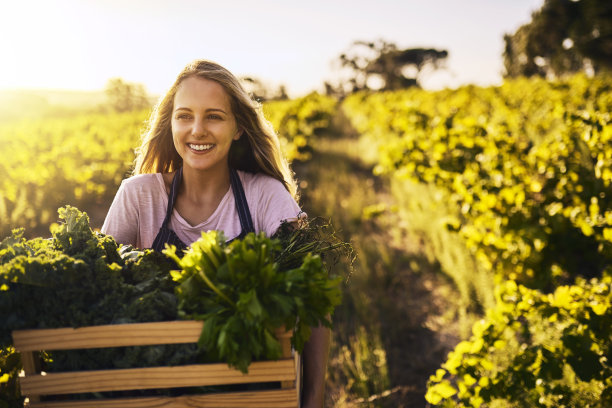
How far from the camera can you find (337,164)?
1014cm

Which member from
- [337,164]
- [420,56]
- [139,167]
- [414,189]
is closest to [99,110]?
[337,164]

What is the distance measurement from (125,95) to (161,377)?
3630 centimetres

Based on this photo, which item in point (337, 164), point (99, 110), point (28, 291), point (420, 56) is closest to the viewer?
point (28, 291)

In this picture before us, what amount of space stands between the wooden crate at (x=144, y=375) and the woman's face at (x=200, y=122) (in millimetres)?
1023

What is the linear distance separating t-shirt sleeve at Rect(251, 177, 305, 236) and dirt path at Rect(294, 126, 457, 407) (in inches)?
20.0

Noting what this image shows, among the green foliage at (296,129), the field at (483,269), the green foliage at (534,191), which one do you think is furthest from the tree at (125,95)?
the green foliage at (534,191)

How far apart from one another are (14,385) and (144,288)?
625 millimetres

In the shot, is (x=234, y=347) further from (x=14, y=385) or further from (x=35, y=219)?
(x=35, y=219)

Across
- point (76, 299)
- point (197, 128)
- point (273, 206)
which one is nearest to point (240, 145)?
point (197, 128)

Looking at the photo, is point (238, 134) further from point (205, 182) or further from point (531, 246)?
point (531, 246)

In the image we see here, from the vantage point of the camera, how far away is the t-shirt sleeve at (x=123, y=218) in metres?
2.10

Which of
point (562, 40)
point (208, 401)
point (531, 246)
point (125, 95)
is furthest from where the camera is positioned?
point (562, 40)

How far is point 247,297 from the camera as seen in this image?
3.82 feet

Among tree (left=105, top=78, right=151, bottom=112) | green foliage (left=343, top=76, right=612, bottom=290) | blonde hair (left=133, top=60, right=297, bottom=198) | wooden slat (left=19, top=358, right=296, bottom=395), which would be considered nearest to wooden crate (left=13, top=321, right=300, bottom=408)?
wooden slat (left=19, top=358, right=296, bottom=395)
